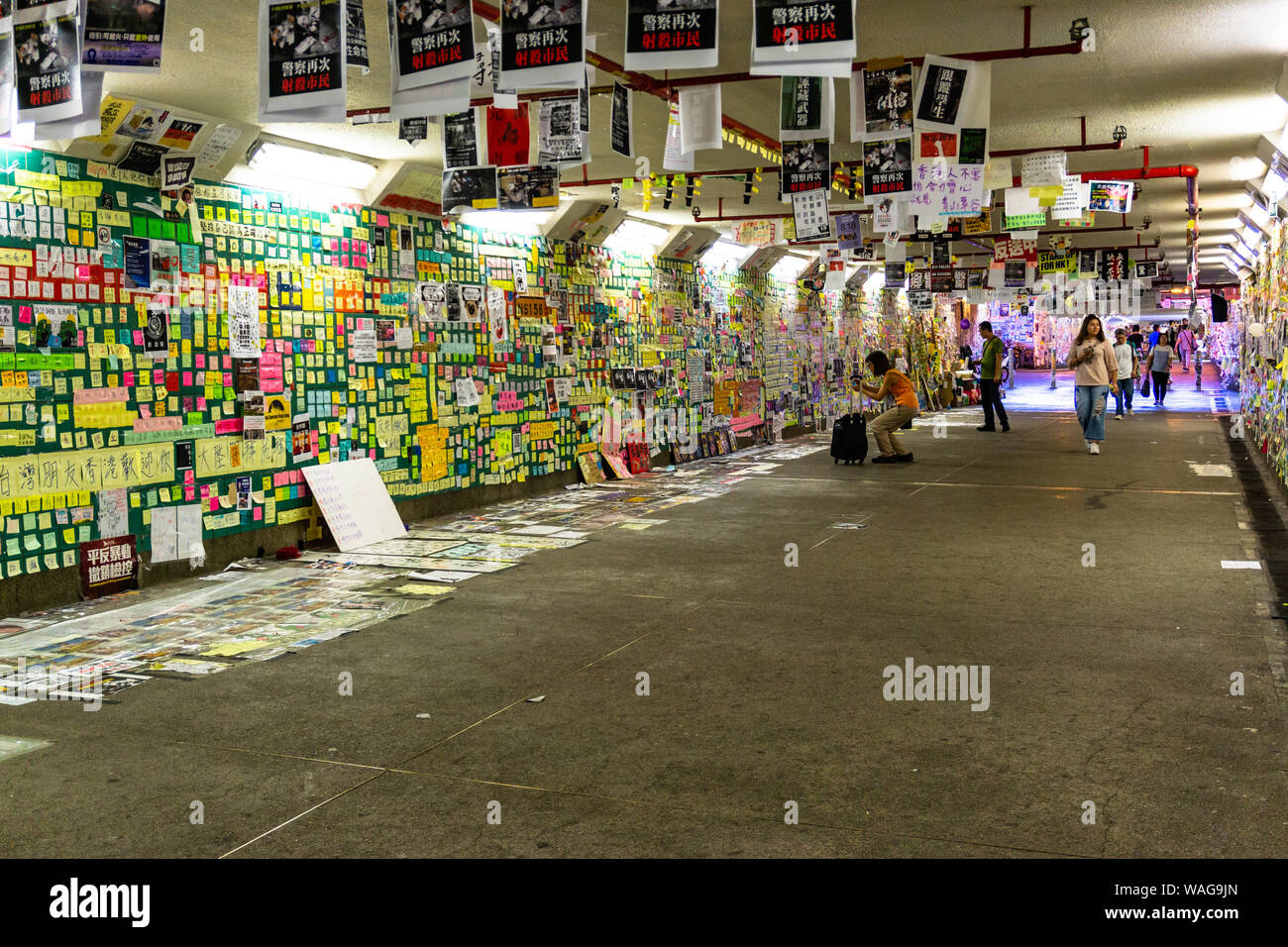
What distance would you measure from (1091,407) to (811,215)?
21.4 ft

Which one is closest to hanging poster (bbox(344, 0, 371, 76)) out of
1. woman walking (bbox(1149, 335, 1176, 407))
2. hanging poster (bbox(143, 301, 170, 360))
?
hanging poster (bbox(143, 301, 170, 360))

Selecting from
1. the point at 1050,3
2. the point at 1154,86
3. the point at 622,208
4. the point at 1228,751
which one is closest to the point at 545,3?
the point at 1050,3

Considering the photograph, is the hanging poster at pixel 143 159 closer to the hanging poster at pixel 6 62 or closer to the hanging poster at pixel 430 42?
the hanging poster at pixel 6 62

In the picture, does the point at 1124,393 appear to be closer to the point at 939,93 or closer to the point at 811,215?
the point at 811,215

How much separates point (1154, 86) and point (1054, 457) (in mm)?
7157

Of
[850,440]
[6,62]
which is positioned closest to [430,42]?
[6,62]

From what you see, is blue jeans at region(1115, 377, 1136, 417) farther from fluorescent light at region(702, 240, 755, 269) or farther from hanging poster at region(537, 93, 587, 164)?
hanging poster at region(537, 93, 587, 164)

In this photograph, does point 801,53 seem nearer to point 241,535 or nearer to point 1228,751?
point 1228,751

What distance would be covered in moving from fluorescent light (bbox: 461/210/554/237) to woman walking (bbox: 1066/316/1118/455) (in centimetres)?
696

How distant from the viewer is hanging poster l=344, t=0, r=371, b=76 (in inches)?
197

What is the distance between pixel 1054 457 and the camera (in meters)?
15.0

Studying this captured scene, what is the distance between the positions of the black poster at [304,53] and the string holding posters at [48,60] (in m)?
0.81

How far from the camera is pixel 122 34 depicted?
468 centimetres

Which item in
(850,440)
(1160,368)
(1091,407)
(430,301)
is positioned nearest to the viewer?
(430,301)
